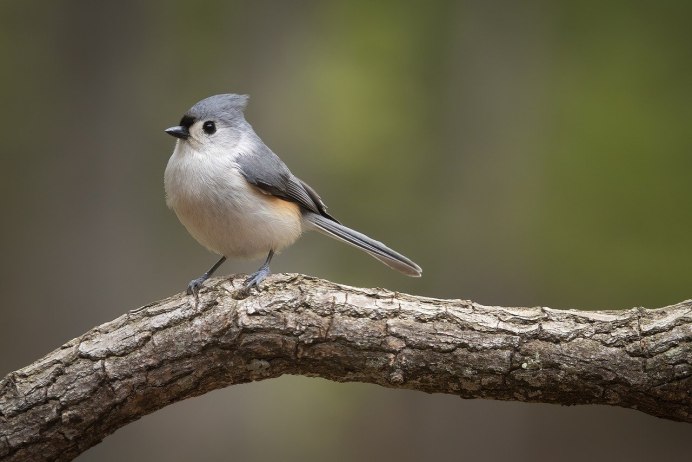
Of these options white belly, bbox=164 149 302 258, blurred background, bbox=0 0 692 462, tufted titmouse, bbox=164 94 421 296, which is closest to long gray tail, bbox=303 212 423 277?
tufted titmouse, bbox=164 94 421 296

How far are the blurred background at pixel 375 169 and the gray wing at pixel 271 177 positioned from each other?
4.11 ft

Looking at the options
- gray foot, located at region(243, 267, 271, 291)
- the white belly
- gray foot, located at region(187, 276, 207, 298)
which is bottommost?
gray foot, located at region(187, 276, 207, 298)

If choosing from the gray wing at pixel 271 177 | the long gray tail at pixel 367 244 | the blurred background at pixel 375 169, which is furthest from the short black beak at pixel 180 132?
the blurred background at pixel 375 169

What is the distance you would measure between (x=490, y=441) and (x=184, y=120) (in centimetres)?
249

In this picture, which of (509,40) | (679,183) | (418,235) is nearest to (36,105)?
(418,235)

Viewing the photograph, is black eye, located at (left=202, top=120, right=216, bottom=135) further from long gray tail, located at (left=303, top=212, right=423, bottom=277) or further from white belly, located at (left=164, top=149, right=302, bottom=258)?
long gray tail, located at (left=303, top=212, right=423, bottom=277)

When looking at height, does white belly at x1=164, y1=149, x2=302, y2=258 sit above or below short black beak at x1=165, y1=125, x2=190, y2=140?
below

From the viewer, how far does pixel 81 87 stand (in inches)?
167

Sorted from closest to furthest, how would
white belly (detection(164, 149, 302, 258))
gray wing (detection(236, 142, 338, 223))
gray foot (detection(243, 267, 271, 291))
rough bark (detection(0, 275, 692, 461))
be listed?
1. rough bark (detection(0, 275, 692, 461))
2. gray foot (detection(243, 267, 271, 291))
3. white belly (detection(164, 149, 302, 258))
4. gray wing (detection(236, 142, 338, 223))

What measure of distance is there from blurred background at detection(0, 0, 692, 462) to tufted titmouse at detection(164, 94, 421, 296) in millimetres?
1298

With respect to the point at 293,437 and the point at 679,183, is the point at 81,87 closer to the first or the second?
the point at 293,437

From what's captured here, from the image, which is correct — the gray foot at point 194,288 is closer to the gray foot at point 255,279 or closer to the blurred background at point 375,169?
the gray foot at point 255,279

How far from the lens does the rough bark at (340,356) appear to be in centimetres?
214

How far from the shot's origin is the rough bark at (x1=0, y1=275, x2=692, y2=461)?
2141 millimetres
